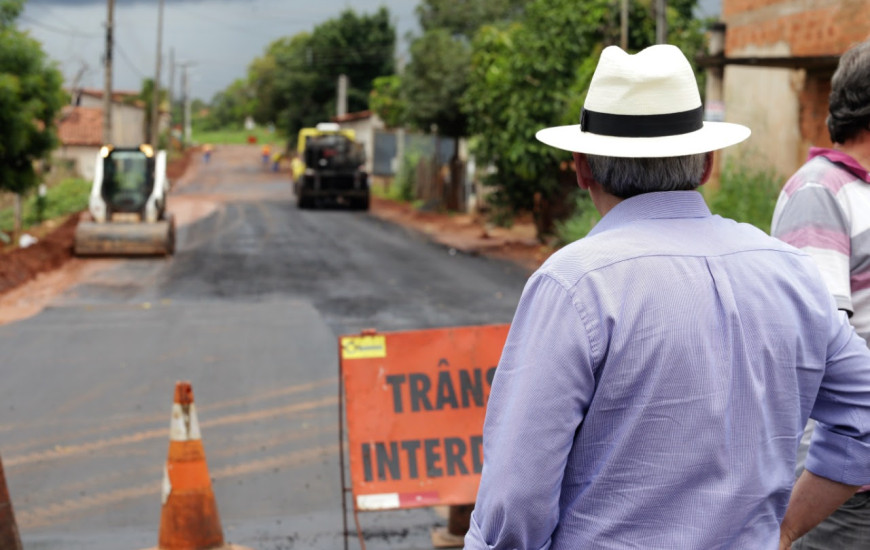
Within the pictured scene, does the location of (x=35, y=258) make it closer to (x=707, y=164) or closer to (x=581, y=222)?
(x=581, y=222)

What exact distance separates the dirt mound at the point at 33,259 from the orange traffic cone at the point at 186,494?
11490 mm

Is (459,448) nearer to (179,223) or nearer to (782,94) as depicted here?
(782,94)

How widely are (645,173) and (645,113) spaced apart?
11 cm

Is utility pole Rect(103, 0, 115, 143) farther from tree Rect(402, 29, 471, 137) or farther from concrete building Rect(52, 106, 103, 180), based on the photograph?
concrete building Rect(52, 106, 103, 180)

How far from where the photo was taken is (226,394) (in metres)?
8.78

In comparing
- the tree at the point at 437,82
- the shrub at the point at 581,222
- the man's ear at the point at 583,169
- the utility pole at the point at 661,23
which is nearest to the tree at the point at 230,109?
the tree at the point at 437,82

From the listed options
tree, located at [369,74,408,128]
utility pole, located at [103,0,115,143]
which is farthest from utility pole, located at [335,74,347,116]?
utility pole, located at [103,0,115,143]

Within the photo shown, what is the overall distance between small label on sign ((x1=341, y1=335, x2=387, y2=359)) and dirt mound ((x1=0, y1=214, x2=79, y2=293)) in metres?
11.8

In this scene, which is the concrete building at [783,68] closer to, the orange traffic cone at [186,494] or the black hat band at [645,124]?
the orange traffic cone at [186,494]

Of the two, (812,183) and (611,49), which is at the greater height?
(611,49)

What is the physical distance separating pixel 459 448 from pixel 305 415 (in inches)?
121

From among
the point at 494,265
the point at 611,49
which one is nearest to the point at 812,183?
the point at 611,49

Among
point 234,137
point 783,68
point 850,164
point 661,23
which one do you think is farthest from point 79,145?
point 234,137

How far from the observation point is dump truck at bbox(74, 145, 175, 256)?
19.6 meters
